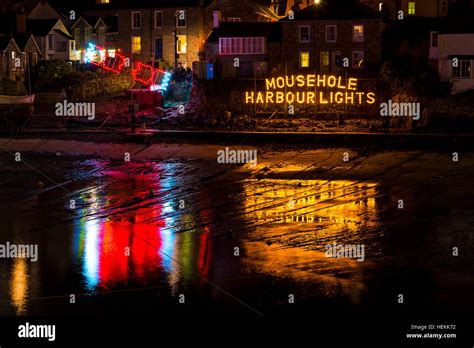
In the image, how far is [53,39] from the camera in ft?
263

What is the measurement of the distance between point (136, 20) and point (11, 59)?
12597 mm

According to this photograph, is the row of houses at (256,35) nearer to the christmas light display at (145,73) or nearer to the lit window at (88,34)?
the lit window at (88,34)

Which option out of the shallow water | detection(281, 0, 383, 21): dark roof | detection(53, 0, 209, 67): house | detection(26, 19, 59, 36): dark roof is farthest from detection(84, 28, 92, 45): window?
the shallow water

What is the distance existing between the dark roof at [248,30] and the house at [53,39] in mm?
19176

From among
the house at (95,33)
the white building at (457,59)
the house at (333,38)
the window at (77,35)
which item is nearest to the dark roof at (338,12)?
the house at (333,38)

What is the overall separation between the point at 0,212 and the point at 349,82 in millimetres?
29641

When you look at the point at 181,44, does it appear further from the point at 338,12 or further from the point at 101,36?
the point at 338,12

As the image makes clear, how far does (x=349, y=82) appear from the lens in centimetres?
5481

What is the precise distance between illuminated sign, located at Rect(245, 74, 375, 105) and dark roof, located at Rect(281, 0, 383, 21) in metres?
8.65

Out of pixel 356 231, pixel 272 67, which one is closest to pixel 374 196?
pixel 356 231

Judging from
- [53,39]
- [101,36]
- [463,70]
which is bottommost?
[463,70]

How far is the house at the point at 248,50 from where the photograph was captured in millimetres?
64438

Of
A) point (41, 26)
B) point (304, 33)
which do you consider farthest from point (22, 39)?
point (304, 33)

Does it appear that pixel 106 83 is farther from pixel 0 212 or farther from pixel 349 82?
pixel 0 212
